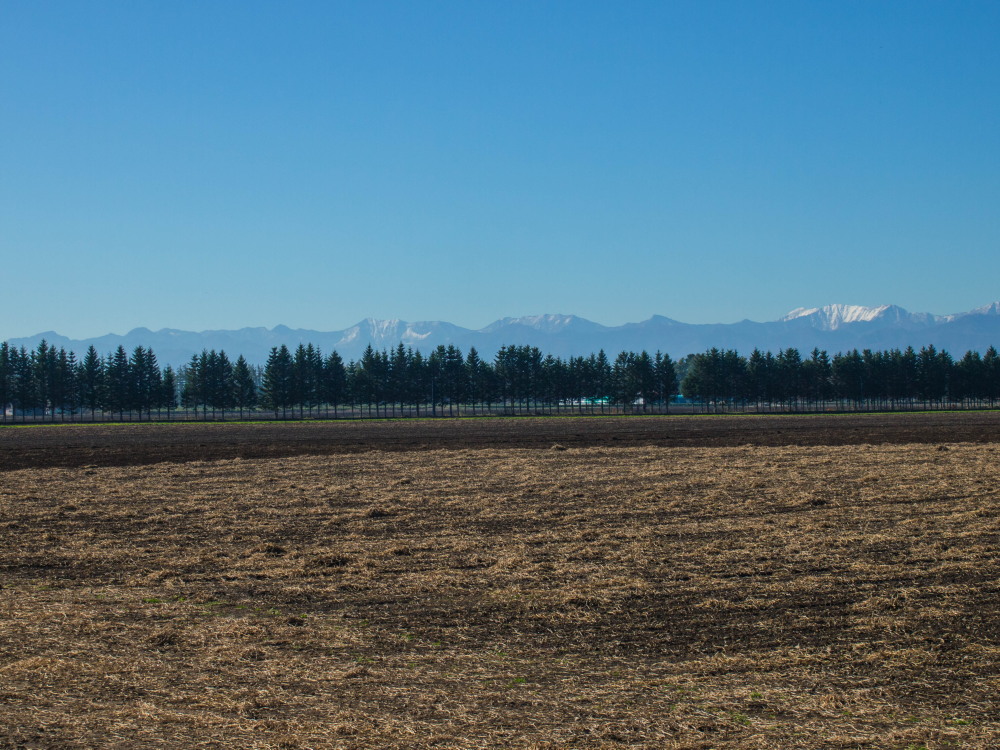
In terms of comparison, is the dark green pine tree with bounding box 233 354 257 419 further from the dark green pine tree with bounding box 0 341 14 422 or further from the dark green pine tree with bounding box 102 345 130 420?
the dark green pine tree with bounding box 0 341 14 422

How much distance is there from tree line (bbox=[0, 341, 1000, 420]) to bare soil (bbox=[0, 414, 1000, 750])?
135 metres

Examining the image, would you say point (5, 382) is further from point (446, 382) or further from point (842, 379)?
point (842, 379)

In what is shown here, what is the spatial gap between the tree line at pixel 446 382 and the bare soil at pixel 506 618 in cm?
13537

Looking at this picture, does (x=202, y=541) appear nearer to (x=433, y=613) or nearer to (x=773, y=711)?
(x=433, y=613)

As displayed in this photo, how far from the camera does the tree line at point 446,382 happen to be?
546ft

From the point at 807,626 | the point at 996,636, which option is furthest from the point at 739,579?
the point at 996,636

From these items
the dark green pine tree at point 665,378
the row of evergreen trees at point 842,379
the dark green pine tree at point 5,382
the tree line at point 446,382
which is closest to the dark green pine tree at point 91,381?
the tree line at point 446,382

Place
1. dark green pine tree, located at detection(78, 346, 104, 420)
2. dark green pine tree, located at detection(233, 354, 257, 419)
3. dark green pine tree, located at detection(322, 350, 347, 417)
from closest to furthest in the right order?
dark green pine tree, located at detection(78, 346, 104, 420), dark green pine tree, located at detection(233, 354, 257, 419), dark green pine tree, located at detection(322, 350, 347, 417)

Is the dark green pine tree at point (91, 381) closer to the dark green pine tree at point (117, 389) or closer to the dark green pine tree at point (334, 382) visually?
the dark green pine tree at point (117, 389)

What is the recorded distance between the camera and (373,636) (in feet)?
39.1

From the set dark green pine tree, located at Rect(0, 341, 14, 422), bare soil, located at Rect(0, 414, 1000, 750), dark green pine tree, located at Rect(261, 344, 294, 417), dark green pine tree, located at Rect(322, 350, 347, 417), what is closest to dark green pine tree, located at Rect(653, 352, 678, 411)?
dark green pine tree, located at Rect(322, 350, 347, 417)

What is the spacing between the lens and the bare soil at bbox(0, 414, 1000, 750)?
869cm

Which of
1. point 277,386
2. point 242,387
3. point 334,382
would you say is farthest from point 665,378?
point 242,387

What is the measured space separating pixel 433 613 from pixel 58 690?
5.31 meters
